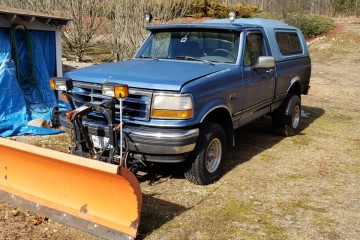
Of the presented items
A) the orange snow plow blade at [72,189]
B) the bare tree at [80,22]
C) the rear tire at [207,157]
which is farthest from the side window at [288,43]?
the bare tree at [80,22]

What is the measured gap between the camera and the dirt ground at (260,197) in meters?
4.07

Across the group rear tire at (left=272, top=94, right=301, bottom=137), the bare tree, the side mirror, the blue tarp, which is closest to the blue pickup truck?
the side mirror

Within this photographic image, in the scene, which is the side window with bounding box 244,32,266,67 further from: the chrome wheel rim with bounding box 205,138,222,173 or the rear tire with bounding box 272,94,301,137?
the rear tire with bounding box 272,94,301,137

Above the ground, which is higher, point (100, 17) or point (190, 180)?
point (100, 17)

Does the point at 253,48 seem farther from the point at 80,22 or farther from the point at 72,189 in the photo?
the point at 80,22

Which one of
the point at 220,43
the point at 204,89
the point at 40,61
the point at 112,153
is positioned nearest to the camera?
the point at 112,153

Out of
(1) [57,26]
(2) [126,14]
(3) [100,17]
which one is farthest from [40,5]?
(1) [57,26]

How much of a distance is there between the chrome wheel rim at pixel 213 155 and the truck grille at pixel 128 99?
107cm

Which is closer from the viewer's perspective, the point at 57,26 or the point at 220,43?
the point at 220,43

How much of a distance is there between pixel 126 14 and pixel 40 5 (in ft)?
11.9

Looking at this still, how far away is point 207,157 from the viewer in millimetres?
5078

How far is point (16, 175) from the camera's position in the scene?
442 centimetres

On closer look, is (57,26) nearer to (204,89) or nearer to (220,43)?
(220,43)

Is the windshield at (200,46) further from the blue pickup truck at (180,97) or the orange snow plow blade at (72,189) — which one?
the orange snow plow blade at (72,189)
